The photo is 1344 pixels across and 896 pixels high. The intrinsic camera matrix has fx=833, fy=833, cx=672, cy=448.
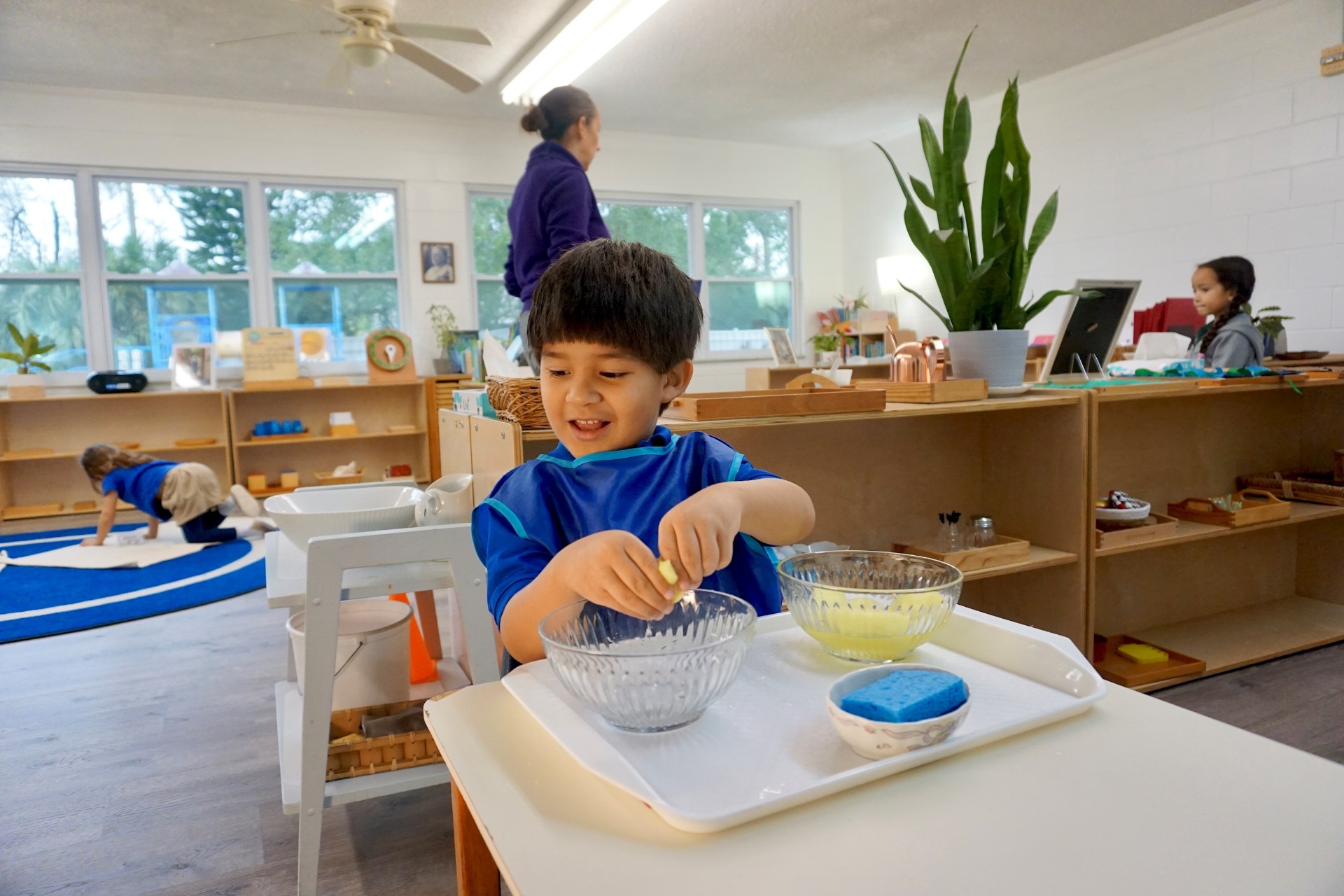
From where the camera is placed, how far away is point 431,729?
24.7 inches

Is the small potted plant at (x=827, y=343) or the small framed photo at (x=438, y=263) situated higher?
the small framed photo at (x=438, y=263)

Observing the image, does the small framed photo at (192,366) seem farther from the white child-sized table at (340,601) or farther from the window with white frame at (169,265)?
the white child-sized table at (340,601)

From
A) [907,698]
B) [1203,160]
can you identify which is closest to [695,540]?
[907,698]

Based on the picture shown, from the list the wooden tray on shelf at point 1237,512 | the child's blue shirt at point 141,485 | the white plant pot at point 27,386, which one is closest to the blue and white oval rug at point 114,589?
the child's blue shirt at point 141,485

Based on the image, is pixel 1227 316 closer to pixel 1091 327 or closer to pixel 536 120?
pixel 1091 327

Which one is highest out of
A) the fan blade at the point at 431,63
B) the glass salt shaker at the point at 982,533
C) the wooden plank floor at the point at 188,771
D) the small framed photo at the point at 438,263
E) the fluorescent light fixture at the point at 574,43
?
the fluorescent light fixture at the point at 574,43

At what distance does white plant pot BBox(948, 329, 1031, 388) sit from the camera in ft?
6.93

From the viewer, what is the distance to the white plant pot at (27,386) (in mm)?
4938

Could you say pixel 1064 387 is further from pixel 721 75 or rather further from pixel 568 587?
pixel 721 75

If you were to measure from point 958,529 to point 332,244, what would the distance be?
5.16 meters

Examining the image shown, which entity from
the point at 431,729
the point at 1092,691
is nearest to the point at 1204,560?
the point at 1092,691

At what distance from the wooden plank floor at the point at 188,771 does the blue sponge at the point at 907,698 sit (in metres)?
1.22

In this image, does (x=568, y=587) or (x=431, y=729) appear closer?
(x=431, y=729)

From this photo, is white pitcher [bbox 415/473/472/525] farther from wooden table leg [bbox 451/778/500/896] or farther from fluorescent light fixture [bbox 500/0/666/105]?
fluorescent light fixture [bbox 500/0/666/105]
